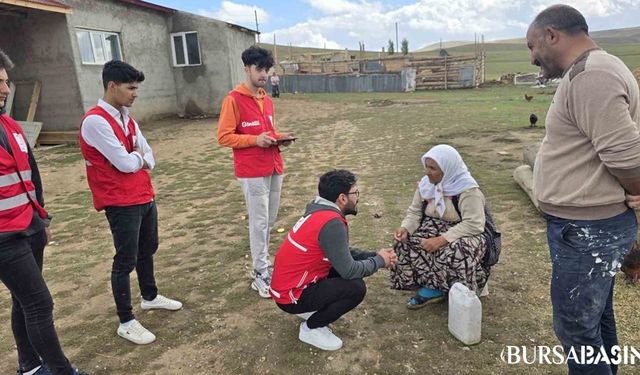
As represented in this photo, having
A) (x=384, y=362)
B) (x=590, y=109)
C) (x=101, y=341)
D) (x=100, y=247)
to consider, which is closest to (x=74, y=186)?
(x=100, y=247)

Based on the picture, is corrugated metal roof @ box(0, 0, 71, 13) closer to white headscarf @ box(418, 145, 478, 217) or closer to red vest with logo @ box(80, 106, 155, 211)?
red vest with logo @ box(80, 106, 155, 211)

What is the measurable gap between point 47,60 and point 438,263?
12758 mm

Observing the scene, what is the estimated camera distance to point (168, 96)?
16391 millimetres

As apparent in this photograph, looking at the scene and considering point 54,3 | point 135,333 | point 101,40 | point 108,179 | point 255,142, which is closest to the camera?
point 108,179

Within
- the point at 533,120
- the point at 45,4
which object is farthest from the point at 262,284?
the point at 45,4

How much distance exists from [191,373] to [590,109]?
2.67 m

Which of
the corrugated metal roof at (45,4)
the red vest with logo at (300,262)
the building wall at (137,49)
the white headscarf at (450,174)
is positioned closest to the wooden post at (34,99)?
the building wall at (137,49)

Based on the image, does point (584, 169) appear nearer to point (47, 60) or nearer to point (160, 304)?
point (160, 304)

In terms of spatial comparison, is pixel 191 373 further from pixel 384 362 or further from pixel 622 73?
pixel 622 73

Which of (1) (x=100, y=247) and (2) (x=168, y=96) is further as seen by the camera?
(2) (x=168, y=96)

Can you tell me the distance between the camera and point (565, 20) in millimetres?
1910

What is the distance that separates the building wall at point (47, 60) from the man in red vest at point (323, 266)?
11550 mm

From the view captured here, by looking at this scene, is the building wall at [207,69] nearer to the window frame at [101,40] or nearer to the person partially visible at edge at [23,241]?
the window frame at [101,40]

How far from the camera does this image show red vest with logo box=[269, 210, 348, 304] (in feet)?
9.48
